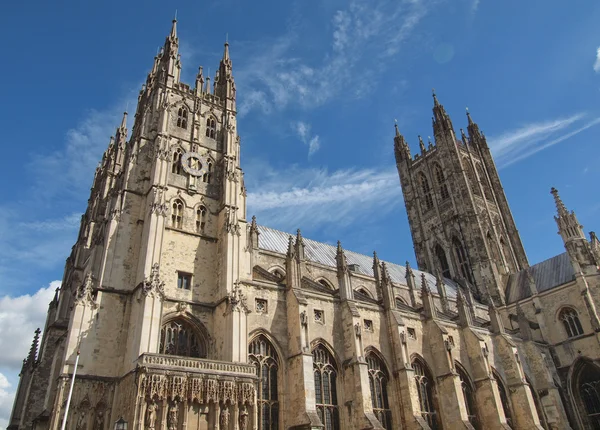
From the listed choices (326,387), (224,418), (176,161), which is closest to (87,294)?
(224,418)

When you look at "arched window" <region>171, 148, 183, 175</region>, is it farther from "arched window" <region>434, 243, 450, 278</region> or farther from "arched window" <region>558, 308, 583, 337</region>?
"arched window" <region>434, 243, 450, 278</region>

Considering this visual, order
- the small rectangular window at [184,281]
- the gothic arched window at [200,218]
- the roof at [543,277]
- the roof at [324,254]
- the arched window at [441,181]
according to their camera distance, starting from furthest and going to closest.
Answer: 1. the arched window at [441,181]
2. the roof at [543,277]
3. the roof at [324,254]
4. the gothic arched window at [200,218]
5. the small rectangular window at [184,281]

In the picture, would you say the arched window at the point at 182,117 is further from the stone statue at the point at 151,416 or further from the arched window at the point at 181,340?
the stone statue at the point at 151,416

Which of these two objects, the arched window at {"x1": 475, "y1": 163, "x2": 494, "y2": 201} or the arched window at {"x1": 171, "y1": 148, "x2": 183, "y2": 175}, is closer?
the arched window at {"x1": 171, "y1": 148, "x2": 183, "y2": 175}

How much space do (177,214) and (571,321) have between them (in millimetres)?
36033

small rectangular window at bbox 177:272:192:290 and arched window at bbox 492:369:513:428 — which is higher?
small rectangular window at bbox 177:272:192:290

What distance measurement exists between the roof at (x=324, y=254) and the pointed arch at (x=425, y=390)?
1164 centimetres

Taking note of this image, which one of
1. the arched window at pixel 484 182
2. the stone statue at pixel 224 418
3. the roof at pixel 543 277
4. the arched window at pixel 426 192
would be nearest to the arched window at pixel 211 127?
the stone statue at pixel 224 418

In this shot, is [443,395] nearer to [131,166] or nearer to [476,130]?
[131,166]

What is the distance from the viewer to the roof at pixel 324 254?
39094 mm

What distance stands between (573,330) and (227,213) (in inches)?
1308

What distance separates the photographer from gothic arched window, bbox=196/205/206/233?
2839cm

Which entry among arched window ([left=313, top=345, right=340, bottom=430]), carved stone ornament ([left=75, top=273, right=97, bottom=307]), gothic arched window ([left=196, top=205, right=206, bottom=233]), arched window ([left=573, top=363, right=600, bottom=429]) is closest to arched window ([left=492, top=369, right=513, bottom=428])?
arched window ([left=573, top=363, right=600, bottom=429])

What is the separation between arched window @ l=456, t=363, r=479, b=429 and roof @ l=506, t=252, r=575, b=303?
17267 mm
